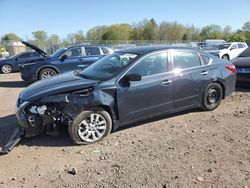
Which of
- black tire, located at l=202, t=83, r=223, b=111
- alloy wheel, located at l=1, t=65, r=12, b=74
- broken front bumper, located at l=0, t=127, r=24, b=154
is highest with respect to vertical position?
black tire, located at l=202, t=83, r=223, b=111

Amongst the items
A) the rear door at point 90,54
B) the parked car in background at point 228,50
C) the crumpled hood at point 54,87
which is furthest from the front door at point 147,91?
the parked car in background at point 228,50

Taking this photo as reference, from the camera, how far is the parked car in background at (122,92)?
4812 millimetres

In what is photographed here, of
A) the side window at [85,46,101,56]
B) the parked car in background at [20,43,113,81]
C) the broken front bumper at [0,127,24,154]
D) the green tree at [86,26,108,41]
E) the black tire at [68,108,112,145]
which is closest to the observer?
the broken front bumper at [0,127,24,154]

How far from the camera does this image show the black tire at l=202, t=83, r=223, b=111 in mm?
6414

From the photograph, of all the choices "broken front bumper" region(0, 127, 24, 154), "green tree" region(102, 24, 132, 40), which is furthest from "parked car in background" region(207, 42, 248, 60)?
"green tree" region(102, 24, 132, 40)

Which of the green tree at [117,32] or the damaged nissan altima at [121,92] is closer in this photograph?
the damaged nissan altima at [121,92]

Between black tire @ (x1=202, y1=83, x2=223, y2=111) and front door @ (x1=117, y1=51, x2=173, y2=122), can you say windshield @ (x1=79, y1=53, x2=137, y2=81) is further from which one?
black tire @ (x1=202, y1=83, x2=223, y2=111)

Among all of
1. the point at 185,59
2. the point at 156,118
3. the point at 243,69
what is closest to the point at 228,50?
the point at 243,69

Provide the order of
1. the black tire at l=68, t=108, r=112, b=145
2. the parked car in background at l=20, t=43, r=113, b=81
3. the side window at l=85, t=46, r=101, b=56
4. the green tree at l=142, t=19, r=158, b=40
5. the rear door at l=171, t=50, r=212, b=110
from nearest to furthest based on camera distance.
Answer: the black tire at l=68, t=108, r=112, b=145
the rear door at l=171, t=50, r=212, b=110
the parked car in background at l=20, t=43, r=113, b=81
the side window at l=85, t=46, r=101, b=56
the green tree at l=142, t=19, r=158, b=40

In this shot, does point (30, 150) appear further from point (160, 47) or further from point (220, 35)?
point (220, 35)

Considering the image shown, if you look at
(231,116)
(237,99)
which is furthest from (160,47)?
(237,99)

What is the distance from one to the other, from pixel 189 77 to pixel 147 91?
3.66 feet

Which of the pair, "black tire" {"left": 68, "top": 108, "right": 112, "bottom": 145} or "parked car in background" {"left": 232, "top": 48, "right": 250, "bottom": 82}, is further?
"parked car in background" {"left": 232, "top": 48, "right": 250, "bottom": 82}

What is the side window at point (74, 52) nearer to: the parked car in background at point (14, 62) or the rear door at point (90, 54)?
the rear door at point (90, 54)
